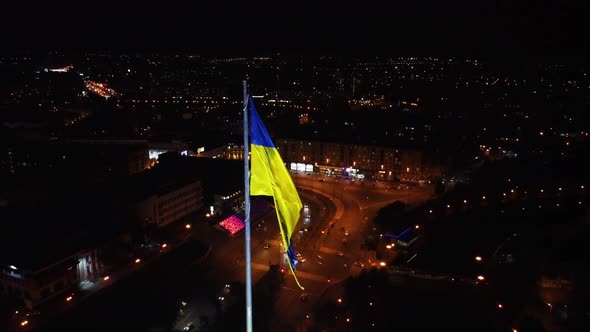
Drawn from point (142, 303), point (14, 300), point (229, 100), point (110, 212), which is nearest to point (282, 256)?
point (142, 303)

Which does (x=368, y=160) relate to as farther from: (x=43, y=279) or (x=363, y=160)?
(x=43, y=279)

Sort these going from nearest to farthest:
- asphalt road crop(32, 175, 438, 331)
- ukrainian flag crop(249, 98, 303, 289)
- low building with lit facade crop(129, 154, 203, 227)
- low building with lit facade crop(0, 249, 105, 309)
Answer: ukrainian flag crop(249, 98, 303, 289), asphalt road crop(32, 175, 438, 331), low building with lit facade crop(0, 249, 105, 309), low building with lit facade crop(129, 154, 203, 227)

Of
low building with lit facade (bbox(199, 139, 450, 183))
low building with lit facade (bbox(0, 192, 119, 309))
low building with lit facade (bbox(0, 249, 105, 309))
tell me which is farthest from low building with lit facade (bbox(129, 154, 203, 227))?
low building with lit facade (bbox(199, 139, 450, 183))

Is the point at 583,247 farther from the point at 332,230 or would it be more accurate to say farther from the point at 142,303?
the point at 142,303

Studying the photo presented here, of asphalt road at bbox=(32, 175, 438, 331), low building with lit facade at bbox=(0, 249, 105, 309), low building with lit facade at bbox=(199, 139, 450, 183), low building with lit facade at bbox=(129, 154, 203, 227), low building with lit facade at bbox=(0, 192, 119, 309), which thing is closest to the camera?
asphalt road at bbox=(32, 175, 438, 331)

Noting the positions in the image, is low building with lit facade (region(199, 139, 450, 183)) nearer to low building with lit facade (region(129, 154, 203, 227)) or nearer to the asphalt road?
the asphalt road

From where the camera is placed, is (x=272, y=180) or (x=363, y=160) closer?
(x=272, y=180)

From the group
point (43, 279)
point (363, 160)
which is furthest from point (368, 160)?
point (43, 279)

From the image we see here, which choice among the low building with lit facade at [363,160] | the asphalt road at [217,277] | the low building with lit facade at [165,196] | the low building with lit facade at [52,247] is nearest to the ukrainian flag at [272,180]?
the asphalt road at [217,277]
